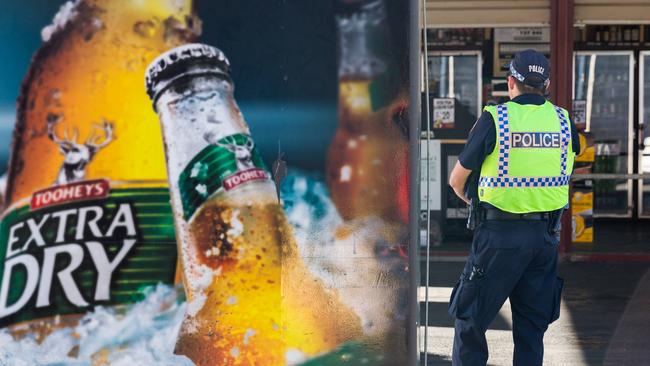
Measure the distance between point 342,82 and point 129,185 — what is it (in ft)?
2.70

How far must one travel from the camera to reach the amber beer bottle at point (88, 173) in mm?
3400

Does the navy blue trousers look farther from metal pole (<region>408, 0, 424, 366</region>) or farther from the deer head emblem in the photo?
the deer head emblem

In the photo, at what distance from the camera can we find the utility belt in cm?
506

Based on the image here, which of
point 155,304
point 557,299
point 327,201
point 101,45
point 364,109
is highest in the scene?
point 101,45

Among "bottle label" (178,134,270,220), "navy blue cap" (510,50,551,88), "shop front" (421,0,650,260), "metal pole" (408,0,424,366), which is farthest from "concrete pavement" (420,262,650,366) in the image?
"bottle label" (178,134,270,220)

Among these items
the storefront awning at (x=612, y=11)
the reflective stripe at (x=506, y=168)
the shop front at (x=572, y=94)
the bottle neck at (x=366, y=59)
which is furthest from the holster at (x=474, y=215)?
the storefront awning at (x=612, y=11)

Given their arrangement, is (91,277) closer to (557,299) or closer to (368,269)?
(368,269)

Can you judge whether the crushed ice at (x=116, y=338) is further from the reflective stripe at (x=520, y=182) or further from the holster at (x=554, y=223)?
the holster at (x=554, y=223)

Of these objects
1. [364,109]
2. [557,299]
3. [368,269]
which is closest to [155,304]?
[368,269]

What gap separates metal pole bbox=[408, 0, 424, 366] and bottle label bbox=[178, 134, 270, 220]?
20.4 inches

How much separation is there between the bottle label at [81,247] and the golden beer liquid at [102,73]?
0.49 feet

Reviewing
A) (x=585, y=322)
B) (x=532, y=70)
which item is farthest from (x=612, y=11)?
(x=532, y=70)

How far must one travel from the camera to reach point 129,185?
3443 mm

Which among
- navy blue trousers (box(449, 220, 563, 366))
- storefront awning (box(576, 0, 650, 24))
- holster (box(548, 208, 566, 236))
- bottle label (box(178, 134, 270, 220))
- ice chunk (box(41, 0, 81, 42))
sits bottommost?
navy blue trousers (box(449, 220, 563, 366))
